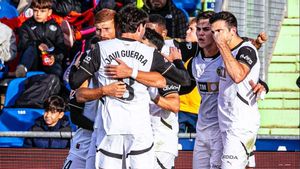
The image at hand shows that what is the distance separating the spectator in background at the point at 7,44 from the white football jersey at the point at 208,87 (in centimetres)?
584

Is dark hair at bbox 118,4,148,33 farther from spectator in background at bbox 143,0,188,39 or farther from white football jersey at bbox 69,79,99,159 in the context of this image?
spectator in background at bbox 143,0,188,39

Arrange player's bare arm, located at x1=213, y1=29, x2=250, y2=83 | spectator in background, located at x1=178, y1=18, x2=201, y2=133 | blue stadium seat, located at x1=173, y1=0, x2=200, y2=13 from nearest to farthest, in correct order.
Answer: player's bare arm, located at x1=213, y1=29, x2=250, y2=83, spectator in background, located at x1=178, y1=18, x2=201, y2=133, blue stadium seat, located at x1=173, y1=0, x2=200, y2=13

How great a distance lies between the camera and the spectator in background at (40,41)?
49.6 feet

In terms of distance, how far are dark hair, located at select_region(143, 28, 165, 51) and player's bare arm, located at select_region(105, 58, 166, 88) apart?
3.91ft

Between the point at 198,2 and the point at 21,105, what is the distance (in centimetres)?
345

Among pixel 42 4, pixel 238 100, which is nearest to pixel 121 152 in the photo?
pixel 238 100

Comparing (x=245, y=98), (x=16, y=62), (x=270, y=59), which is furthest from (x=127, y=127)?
(x=270, y=59)

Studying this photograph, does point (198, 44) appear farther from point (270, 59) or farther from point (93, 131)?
point (270, 59)

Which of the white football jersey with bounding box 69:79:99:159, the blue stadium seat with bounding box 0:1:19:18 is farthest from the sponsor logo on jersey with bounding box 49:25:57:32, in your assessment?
the white football jersey with bounding box 69:79:99:159

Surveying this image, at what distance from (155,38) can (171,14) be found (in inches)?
218

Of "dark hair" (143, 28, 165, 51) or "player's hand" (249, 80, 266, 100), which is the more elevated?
"dark hair" (143, 28, 165, 51)

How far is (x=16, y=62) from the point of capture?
620 inches

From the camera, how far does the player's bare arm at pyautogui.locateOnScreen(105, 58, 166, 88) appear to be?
8.40 meters

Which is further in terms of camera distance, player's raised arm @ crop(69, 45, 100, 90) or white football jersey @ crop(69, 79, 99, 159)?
white football jersey @ crop(69, 79, 99, 159)
